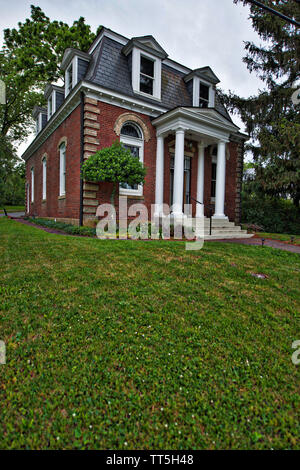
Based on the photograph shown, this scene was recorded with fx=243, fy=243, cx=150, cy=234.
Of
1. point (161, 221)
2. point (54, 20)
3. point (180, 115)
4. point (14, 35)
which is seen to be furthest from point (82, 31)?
point (161, 221)

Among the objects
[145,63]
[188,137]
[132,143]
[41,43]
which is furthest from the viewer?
[41,43]

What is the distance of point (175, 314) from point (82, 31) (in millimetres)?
23730

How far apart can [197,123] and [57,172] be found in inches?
278

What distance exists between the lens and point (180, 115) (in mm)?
9055

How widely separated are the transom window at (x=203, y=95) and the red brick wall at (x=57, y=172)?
6.44m

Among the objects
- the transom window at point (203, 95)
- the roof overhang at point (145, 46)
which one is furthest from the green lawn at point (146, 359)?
the transom window at point (203, 95)

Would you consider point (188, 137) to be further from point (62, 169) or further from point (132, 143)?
point (62, 169)

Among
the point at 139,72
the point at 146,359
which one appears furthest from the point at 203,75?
the point at 146,359

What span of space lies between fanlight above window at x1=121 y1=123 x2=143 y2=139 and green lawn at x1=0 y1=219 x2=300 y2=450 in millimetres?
7365

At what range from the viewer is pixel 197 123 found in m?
9.62

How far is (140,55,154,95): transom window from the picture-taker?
410 inches

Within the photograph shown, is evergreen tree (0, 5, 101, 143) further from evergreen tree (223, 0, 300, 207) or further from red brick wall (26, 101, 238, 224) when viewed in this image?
evergreen tree (223, 0, 300, 207)

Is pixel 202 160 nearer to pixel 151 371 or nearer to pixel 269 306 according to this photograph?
pixel 269 306

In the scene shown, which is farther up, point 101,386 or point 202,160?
point 202,160
